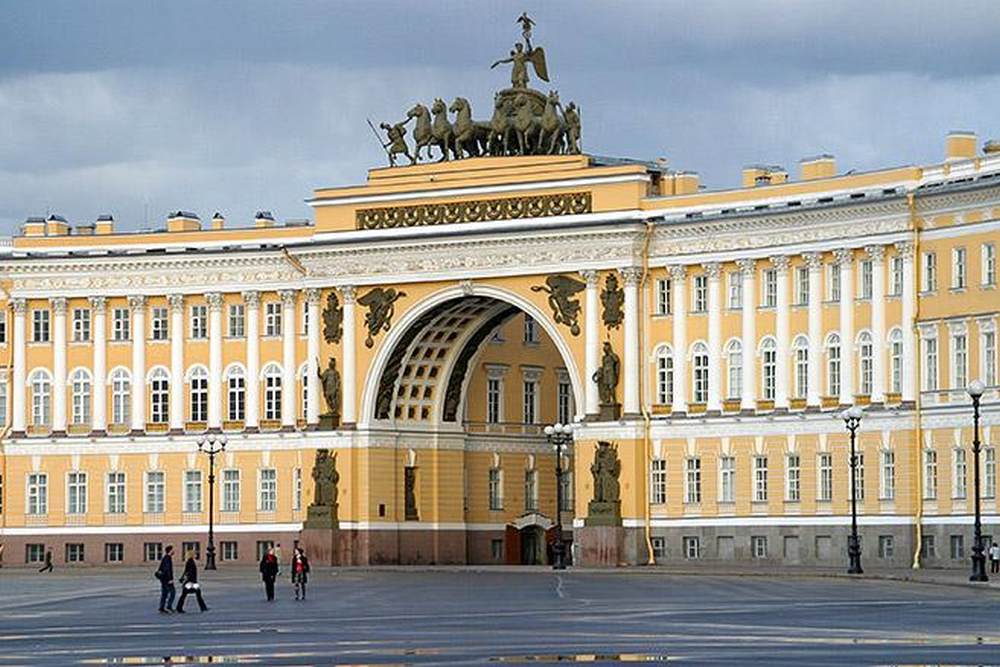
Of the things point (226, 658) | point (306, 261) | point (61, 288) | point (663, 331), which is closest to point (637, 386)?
point (663, 331)

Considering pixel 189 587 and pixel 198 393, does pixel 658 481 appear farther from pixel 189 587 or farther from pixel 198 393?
pixel 189 587

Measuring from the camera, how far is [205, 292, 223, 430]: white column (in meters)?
112

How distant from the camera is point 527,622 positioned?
5422cm

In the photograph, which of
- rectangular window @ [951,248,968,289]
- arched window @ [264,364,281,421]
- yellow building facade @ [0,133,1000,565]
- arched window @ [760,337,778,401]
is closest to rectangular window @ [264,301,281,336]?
yellow building facade @ [0,133,1000,565]

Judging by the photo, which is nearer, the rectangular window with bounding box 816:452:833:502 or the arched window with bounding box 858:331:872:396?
the arched window with bounding box 858:331:872:396

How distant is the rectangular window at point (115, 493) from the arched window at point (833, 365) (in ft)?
102

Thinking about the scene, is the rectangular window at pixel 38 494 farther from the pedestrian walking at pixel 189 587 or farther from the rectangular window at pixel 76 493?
the pedestrian walking at pixel 189 587

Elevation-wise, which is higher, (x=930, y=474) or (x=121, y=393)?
(x=121, y=393)

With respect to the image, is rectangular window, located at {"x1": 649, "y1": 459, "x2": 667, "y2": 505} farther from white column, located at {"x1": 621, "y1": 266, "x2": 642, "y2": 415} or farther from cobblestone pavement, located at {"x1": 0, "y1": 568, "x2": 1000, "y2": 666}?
cobblestone pavement, located at {"x1": 0, "y1": 568, "x2": 1000, "y2": 666}

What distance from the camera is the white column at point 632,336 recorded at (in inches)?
3976

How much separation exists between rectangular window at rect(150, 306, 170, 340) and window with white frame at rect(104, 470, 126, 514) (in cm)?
559

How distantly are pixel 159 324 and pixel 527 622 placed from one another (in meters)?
60.7

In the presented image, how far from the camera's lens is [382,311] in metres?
107

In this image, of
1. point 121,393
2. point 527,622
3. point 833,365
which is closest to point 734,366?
point 833,365
